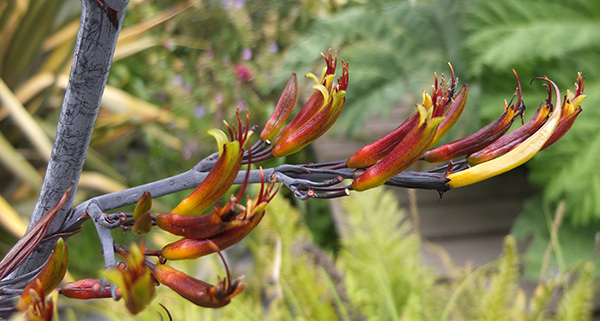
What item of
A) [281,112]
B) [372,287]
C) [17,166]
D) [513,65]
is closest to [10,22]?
[17,166]

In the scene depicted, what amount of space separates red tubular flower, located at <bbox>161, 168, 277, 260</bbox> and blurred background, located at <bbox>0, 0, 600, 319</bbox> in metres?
1.03

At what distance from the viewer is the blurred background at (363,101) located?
5.14 ft

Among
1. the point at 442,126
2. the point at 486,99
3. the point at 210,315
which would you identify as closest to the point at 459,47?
the point at 486,99

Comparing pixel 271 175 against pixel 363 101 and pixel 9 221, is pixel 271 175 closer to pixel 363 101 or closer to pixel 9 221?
pixel 9 221

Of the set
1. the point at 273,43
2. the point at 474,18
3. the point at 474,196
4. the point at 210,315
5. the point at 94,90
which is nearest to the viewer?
the point at 94,90

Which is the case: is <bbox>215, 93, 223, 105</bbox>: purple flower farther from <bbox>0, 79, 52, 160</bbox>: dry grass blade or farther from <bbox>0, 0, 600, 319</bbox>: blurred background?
<bbox>0, 79, 52, 160</bbox>: dry grass blade

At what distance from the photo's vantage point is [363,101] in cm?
177

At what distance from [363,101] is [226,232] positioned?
161 centimetres

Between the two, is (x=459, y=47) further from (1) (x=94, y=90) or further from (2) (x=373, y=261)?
(1) (x=94, y=90)

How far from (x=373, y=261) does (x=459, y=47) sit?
49.9 inches

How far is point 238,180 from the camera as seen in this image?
230mm

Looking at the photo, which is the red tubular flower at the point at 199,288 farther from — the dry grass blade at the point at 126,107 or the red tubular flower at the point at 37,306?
the dry grass blade at the point at 126,107

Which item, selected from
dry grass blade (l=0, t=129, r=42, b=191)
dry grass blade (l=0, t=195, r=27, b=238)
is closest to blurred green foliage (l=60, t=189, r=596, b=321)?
dry grass blade (l=0, t=195, r=27, b=238)

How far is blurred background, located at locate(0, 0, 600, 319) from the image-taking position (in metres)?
1.57
